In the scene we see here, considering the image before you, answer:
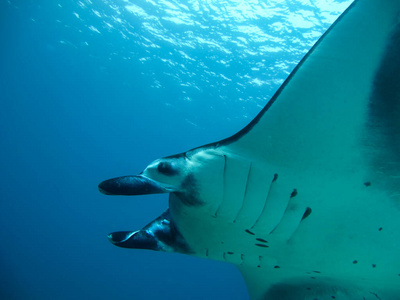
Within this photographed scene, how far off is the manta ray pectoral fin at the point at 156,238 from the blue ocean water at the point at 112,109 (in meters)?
8.73

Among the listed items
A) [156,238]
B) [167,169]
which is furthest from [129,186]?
[156,238]

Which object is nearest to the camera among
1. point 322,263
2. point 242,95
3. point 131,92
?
point 322,263

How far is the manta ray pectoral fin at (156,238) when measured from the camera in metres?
1.85

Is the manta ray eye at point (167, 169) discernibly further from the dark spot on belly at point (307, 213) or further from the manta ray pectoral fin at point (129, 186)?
the dark spot on belly at point (307, 213)

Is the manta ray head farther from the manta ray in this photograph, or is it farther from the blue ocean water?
the blue ocean water

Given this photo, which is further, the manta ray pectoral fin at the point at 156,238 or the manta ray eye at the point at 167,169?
the manta ray pectoral fin at the point at 156,238

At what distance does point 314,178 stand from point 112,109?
2818cm

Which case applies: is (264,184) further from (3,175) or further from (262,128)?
(3,175)

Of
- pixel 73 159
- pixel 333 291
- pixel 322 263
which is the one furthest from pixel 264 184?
pixel 73 159

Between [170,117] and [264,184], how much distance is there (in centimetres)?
2276

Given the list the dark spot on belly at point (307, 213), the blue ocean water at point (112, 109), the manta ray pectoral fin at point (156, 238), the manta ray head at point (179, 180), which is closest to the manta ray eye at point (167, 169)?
the manta ray head at point (179, 180)

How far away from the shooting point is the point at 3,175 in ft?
120

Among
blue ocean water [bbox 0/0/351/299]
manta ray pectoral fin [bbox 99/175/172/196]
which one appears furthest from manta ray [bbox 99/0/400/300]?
blue ocean water [bbox 0/0/351/299]

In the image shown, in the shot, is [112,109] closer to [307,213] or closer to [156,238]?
[156,238]
